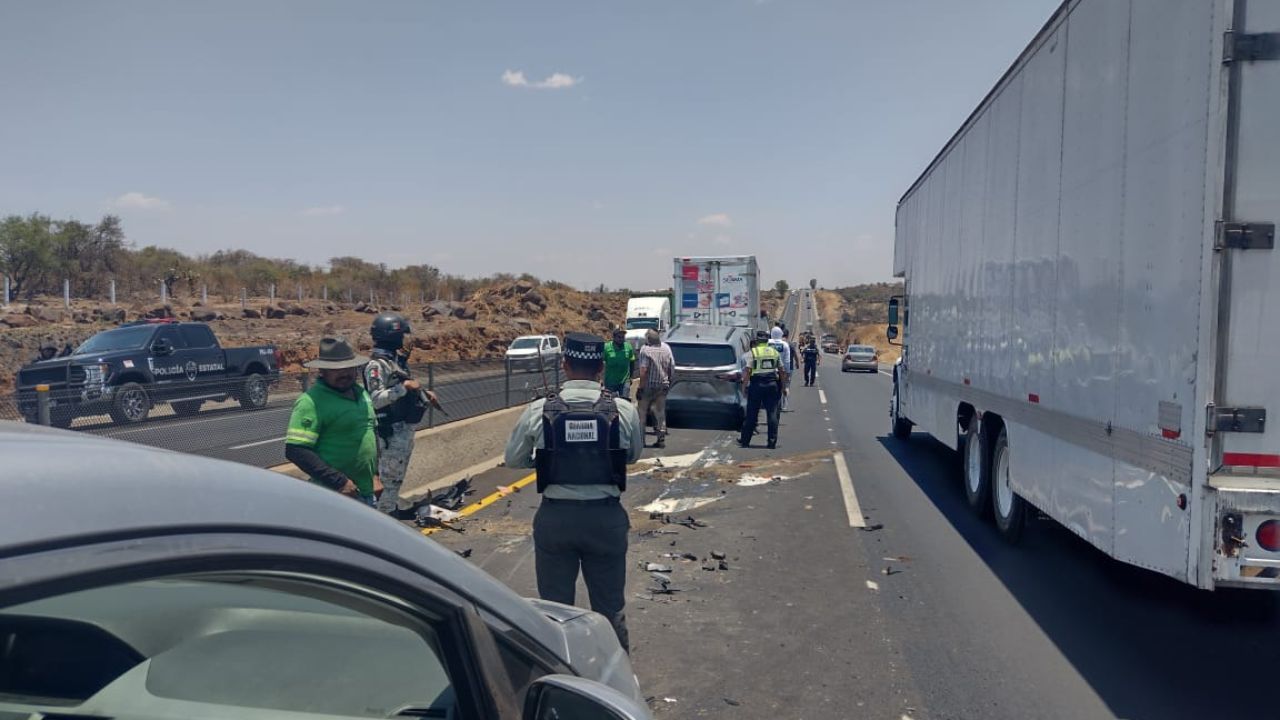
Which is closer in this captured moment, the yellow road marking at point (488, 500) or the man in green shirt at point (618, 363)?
the yellow road marking at point (488, 500)

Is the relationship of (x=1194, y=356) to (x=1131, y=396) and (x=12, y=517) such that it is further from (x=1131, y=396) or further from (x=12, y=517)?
(x=12, y=517)

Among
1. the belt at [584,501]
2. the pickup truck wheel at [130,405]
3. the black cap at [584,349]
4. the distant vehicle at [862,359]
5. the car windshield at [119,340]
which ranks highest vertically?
the black cap at [584,349]

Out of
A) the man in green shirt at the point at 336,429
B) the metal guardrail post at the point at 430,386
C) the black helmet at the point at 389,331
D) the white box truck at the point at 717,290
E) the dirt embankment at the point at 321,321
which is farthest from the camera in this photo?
the dirt embankment at the point at 321,321

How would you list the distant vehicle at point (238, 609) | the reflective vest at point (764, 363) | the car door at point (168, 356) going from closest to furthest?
the distant vehicle at point (238, 609)
the reflective vest at point (764, 363)
the car door at point (168, 356)

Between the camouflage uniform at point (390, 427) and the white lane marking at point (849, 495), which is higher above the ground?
the camouflage uniform at point (390, 427)

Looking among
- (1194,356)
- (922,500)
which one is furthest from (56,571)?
(922,500)

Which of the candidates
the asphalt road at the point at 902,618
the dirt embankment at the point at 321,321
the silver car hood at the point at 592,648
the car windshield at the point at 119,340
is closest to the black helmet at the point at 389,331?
the asphalt road at the point at 902,618

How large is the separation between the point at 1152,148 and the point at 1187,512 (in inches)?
83.2

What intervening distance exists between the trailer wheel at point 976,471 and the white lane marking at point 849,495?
1.19m

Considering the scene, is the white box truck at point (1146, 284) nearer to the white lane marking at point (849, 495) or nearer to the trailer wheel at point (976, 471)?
the trailer wheel at point (976, 471)

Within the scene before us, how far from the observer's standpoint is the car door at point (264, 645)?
163cm

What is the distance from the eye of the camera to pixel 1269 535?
15.0 ft

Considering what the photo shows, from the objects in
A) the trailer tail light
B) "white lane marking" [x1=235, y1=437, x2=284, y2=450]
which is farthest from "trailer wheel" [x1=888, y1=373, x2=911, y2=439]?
the trailer tail light

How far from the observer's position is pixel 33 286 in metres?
47.5
